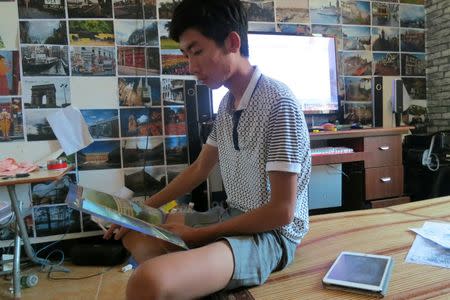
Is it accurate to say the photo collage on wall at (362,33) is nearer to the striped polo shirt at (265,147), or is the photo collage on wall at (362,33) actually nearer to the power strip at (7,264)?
the striped polo shirt at (265,147)

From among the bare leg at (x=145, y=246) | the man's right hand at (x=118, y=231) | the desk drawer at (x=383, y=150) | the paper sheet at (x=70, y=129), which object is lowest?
the bare leg at (x=145, y=246)

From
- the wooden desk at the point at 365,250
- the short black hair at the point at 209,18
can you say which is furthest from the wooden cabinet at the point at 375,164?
the short black hair at the point at 209,18

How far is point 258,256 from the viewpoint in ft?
2.63

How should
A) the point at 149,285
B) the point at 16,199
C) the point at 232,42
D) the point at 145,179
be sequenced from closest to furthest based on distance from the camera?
the point at 149,285 < the point at 232,42 < the point at 16,199 < the point at 145,179

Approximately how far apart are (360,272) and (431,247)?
310 mm

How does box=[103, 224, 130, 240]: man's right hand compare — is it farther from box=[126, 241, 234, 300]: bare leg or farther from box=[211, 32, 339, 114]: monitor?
box=[211, 32, 339, 114]: monitor

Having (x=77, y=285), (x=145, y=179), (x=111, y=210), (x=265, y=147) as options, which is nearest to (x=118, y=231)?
(x=111, y=210)

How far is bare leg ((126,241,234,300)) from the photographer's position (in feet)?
2.09

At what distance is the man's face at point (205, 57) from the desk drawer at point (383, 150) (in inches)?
61.7

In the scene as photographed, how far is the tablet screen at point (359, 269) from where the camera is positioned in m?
0.77

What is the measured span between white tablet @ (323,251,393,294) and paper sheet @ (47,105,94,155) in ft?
5.87

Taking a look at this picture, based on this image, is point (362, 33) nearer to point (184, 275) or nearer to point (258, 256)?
point (258, 256)

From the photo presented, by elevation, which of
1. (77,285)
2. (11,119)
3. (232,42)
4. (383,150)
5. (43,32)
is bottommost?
(77,285)

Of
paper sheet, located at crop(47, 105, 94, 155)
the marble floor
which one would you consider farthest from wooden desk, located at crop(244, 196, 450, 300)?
paper sheet, located at crop(47, 105, 94, 155)
